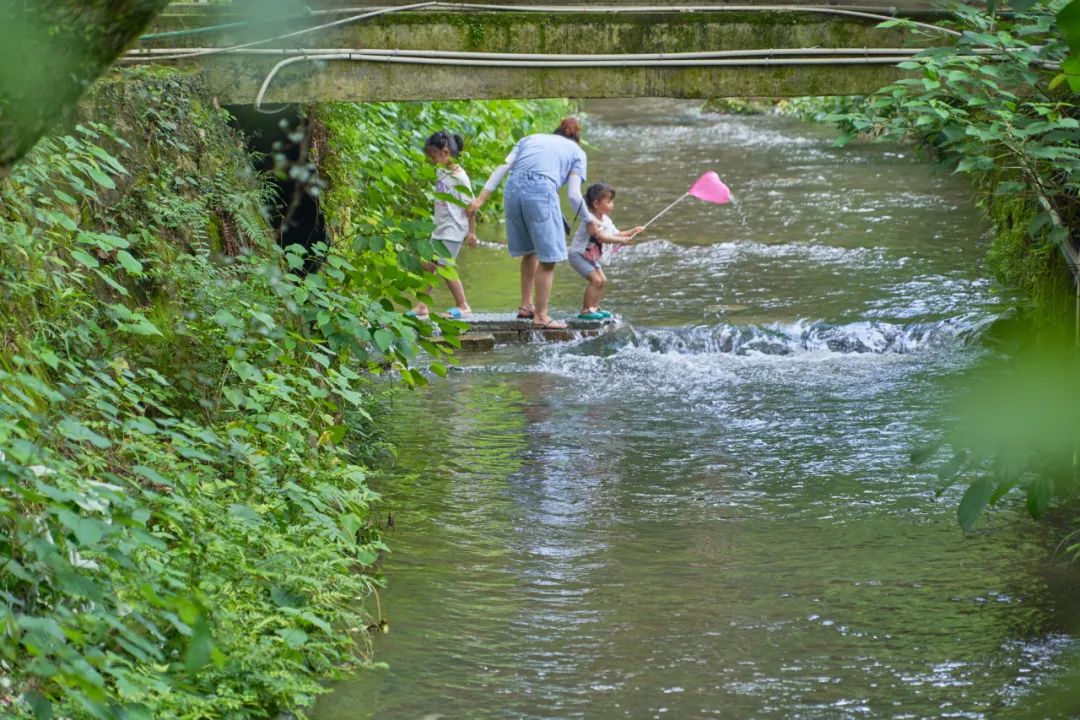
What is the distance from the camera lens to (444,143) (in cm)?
1116

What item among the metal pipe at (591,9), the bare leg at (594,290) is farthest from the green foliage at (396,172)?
the bare leg at (594,290)

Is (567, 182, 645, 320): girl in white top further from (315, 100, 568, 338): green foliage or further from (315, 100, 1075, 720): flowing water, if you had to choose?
(315, 100, 568, 338): green foliage

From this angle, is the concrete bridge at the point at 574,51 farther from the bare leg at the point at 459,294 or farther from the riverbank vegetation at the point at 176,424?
the bare leg at the point at 459,294

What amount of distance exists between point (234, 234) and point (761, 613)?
358 cm

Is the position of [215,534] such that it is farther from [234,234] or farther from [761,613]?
[234,234]

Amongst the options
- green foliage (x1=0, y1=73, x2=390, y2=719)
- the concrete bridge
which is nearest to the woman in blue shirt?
the concrete bridge

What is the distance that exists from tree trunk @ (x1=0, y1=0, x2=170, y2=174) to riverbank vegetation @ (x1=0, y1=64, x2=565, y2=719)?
111cm

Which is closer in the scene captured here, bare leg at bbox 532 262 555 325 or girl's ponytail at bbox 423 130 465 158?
girl's ponytail at bbox 423 130 465 158

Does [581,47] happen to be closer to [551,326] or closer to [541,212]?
[541,212]

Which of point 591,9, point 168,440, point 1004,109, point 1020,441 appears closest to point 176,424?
point 168,440

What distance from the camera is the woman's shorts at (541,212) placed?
37.4ft

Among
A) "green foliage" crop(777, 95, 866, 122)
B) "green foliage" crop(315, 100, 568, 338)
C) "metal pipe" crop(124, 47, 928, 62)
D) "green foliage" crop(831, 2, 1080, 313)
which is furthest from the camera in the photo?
"green foliage" crop(777, 95, 866, 122)

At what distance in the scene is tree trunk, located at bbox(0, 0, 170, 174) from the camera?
3.06 metres

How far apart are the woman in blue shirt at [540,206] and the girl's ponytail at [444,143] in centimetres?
39
